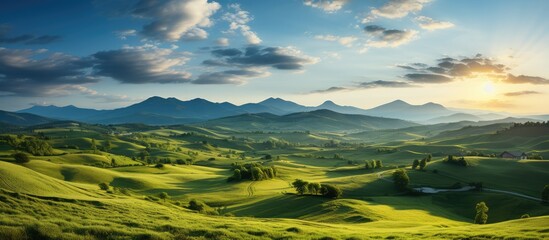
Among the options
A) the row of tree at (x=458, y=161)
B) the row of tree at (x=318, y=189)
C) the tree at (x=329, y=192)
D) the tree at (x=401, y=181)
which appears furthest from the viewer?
the row of tree at (x=458, y=161)

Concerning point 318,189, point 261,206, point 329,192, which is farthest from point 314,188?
point 261,206

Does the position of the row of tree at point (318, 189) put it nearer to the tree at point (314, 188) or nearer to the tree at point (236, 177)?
the tree at point (314, 188)

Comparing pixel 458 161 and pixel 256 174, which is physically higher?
pixel 458 161

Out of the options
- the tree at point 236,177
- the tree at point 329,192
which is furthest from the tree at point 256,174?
the tree at point 329,192

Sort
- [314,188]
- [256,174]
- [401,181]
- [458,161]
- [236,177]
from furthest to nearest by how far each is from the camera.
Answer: [458,161]
[256,174]
[236,177]
[401,181]
[314,188]

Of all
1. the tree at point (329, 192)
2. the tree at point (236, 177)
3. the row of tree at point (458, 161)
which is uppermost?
the row of tree at point (458, 161)

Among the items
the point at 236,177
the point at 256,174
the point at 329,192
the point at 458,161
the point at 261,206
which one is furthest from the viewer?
the point at 458,161

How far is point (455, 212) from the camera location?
12225 cm

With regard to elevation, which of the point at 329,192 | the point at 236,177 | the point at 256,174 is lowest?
the point at 236,177

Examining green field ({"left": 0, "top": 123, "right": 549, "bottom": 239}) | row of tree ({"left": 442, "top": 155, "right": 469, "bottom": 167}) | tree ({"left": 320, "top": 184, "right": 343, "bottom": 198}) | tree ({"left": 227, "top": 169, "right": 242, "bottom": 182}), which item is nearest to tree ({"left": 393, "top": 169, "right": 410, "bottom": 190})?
green field ({"left": 0, "top": 123, "right": 549, "bottom": 239})

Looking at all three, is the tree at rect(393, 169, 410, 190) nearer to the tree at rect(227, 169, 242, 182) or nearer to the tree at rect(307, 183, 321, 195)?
the tree at rect(307, 183, 321, 195)

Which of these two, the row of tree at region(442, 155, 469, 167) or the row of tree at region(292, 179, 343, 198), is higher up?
the row of tree at region(442, 155, 469, 167)

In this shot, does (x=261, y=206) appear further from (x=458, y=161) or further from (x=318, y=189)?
(x=458, y=161)

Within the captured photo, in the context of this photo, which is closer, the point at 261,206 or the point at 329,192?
the point at 261,206
